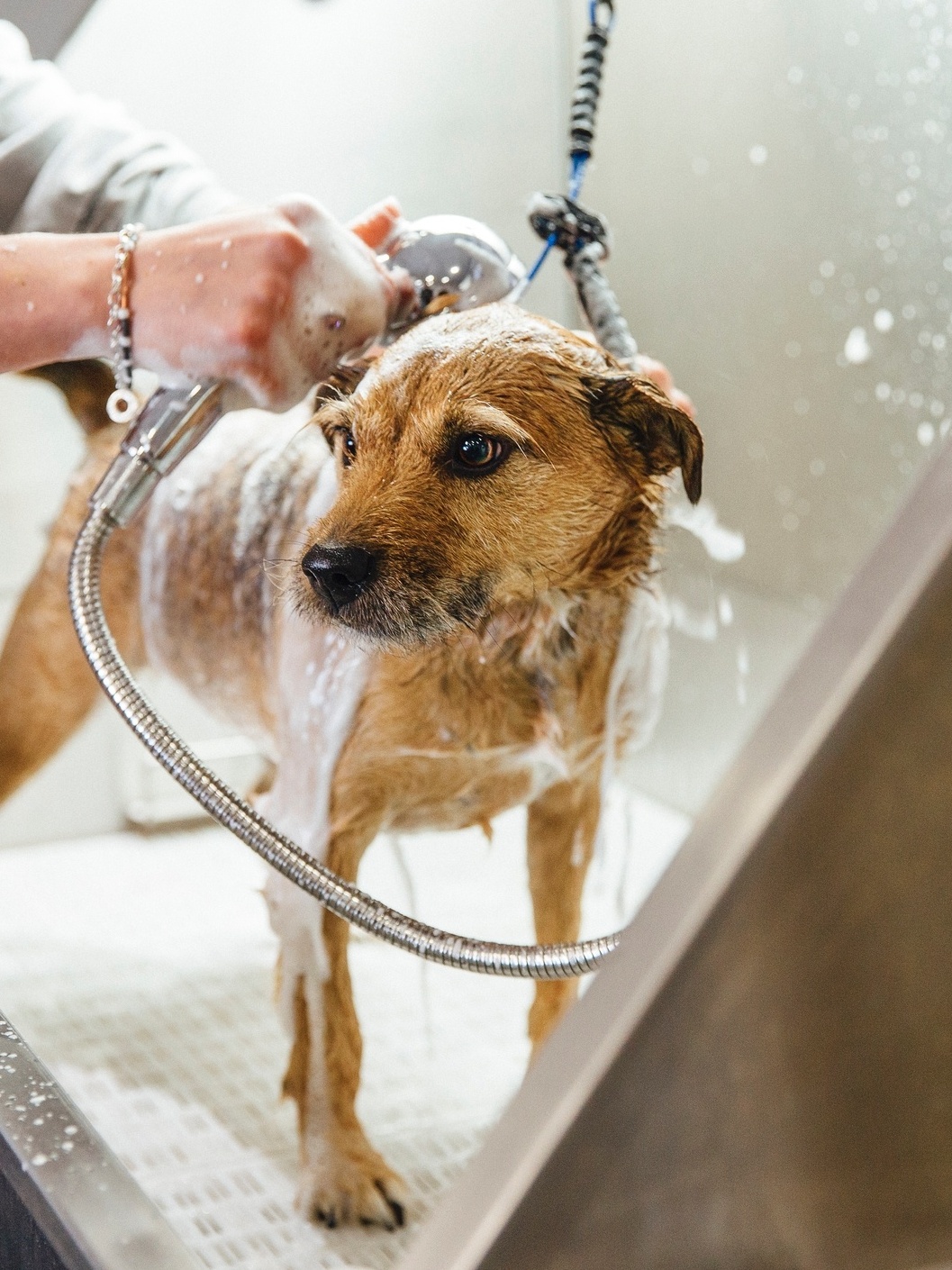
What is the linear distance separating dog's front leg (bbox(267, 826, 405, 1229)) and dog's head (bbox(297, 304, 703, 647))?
0.71 ft

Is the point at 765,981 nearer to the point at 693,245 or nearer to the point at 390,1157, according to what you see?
the point at 390,1157

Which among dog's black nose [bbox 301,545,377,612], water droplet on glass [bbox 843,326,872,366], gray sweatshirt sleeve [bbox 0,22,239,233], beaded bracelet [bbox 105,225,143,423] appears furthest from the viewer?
water droplet on glass [bbox 843,326,872,366]

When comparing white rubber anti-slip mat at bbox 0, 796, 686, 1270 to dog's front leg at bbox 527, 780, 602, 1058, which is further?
dog's front leg at bbox 527, 780, 602, 1058

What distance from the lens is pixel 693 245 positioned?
1179mm

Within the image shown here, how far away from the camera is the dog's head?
592mm

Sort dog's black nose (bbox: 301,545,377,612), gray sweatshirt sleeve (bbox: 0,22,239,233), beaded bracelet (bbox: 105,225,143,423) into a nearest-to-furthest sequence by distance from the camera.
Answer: dog's black nose (bbox: 301,545,377,612)
beaded bracelet (bbox: 105,225,143,423)
gray sweatshirt sleeve (bbox: 0,22,239,233)

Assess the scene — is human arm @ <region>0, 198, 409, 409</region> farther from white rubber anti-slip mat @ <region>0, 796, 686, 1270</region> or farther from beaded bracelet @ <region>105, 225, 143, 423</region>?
white rubber anti-slip mat @ <region>0, 796, 686, 1270</region>

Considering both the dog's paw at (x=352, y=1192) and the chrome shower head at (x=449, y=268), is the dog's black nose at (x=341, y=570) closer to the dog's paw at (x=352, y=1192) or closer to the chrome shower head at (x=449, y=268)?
the chrome shower head at (x=449, y=268)

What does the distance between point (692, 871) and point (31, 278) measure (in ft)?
1.82

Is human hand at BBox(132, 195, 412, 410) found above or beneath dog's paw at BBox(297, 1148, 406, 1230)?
above

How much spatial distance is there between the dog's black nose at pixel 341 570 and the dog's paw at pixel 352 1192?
36cm

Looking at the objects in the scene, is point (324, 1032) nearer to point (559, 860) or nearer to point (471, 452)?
point (559, 860)

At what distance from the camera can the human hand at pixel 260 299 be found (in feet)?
2.14

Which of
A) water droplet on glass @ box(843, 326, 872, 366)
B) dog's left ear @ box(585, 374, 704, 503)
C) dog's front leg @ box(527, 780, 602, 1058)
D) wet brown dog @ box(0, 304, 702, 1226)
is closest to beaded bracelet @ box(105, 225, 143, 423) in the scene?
wet brown dog @ box(0, 304, 702, 1226)
